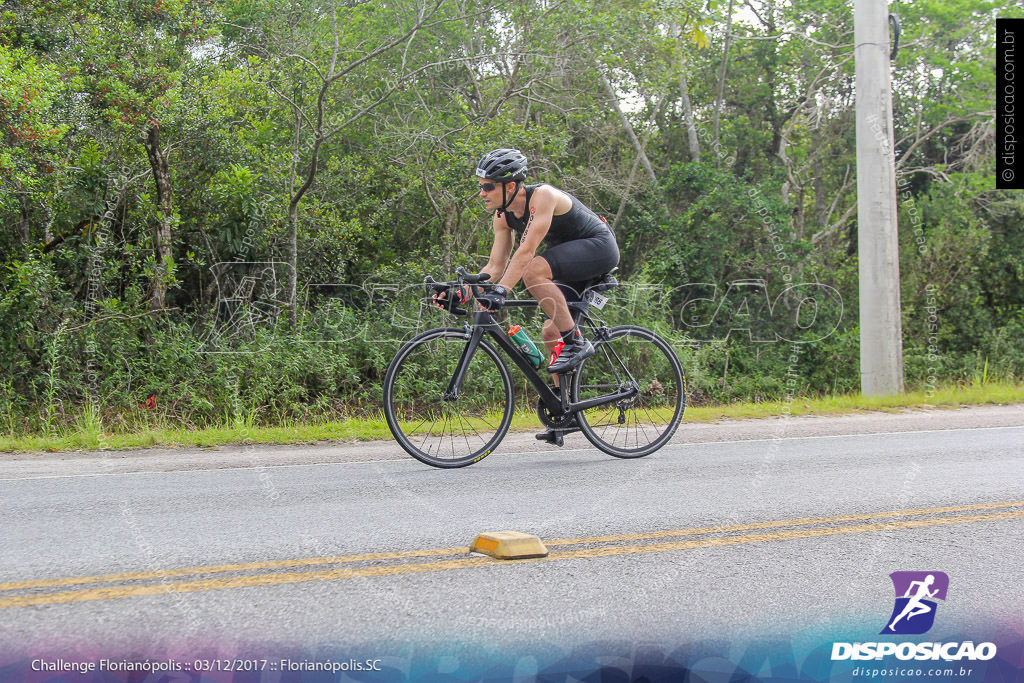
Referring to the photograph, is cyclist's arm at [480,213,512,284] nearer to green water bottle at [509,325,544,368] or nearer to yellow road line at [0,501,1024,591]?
green water bottle at [509,325,544,368]

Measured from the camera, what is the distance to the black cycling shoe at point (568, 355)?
271 inches

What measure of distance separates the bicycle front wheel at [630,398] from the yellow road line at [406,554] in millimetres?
2410

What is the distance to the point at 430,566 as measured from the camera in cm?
398

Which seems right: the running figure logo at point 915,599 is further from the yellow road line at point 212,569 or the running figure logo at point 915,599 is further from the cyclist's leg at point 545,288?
the cyclist's leg at point 545,288

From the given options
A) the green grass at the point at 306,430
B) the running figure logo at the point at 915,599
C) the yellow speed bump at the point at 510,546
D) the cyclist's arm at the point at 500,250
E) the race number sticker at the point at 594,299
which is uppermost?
the cyclist's arm at the point at 500,250

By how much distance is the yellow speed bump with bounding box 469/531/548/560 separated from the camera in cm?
407

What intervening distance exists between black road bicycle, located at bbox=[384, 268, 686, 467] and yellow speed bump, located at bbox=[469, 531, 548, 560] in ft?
7.50

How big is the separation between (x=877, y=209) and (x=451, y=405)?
8382 mm

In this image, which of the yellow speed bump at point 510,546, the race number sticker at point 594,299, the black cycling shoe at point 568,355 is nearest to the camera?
the yellow speed bump at point 510,546

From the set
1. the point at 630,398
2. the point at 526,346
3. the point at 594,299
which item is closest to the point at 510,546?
the point at 526,346

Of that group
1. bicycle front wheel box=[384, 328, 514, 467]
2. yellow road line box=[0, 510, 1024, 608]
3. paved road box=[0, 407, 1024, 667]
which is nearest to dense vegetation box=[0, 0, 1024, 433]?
bicycle front wheel box=[384, 328, 514, 467]

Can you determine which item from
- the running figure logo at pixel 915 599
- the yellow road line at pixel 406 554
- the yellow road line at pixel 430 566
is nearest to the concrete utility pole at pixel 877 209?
the yellow road line at pixel 406 554

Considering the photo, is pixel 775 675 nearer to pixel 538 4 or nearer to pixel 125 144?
pixel 125 144

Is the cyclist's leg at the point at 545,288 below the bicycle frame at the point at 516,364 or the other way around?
the other way around
